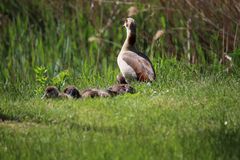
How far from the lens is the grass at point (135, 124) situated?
25.5 ft

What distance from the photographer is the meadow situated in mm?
7992

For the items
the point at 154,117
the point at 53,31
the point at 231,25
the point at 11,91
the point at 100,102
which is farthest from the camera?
the point at 53,31

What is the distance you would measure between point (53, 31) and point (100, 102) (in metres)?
4.95

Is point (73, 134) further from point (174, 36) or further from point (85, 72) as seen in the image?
point (174, 36)

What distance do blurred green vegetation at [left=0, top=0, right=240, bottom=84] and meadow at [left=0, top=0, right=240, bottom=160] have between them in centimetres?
2

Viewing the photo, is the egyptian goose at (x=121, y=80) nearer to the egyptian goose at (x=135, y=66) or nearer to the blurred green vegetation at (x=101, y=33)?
the egyptian goose at (x=135, y=66)

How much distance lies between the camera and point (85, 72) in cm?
1284

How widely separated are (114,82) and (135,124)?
3.33m

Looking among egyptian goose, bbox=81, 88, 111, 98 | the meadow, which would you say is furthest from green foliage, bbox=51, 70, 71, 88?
egyptian goose, bbox=81, 88, 111, 98

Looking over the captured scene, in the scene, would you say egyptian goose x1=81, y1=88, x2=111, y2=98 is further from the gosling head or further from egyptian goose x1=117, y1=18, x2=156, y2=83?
egyptian goose x1=117, y1=18, x2=156, y2=83

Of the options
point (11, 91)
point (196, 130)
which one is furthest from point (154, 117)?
point (11, 91)

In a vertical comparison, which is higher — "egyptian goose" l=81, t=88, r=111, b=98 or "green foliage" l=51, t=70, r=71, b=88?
"egyptian goose" l=81, t=88, r=111, b=98

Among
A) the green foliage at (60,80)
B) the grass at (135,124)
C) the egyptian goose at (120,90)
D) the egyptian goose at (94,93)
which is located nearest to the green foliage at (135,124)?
the grass at (135,124)

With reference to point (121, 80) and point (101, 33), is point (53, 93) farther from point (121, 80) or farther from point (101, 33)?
point (101, 33)
